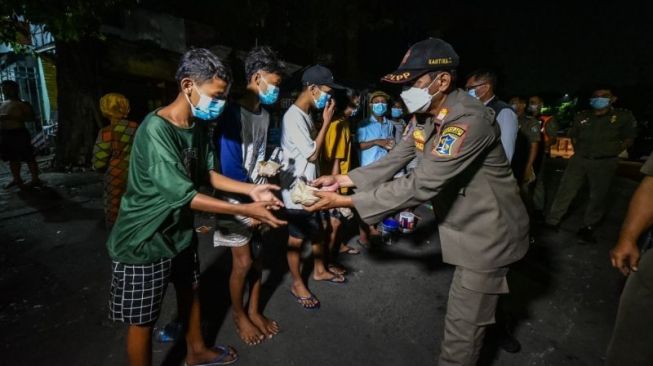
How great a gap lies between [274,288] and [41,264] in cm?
287

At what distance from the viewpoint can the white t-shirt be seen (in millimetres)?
2924

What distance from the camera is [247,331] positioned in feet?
8.87

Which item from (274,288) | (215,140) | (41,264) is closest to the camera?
(215,140)

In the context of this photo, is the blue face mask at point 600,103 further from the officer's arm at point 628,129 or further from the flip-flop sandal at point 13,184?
the flip-flop sandal at point 13,184

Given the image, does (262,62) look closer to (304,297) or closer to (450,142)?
(450,142)

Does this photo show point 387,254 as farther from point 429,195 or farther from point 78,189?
point 78,189

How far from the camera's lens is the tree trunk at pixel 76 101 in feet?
28.4

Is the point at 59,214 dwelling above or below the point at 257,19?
below

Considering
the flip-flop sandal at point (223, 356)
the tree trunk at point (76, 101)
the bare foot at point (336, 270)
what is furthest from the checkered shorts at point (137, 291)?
the tree trunk at point (76, 101)

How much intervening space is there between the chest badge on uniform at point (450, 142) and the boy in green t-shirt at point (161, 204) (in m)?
1.00

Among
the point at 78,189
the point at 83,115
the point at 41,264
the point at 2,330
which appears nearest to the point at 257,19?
the point at 83,115

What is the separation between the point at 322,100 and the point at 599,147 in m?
4.68

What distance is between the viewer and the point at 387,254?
4473 millimetres

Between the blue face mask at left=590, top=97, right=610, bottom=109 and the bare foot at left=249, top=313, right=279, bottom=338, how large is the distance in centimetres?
574
